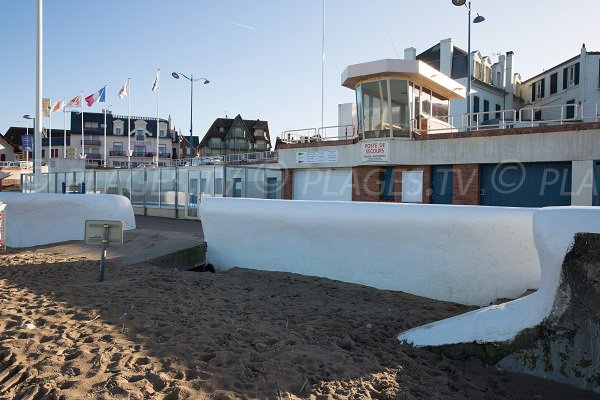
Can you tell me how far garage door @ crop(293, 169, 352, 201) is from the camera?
2181 cm

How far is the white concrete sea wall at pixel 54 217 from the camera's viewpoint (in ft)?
39.2

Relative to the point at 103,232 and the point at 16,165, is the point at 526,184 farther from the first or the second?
the point at 16,165

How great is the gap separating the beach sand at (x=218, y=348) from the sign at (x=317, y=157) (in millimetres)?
15400

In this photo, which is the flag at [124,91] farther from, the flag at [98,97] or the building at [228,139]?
the building at [228,139]

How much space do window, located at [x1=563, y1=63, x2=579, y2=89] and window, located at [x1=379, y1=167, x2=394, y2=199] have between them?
25142 mm

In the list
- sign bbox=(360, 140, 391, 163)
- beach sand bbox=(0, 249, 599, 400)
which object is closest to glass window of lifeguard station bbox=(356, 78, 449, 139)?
sign bbox=(360, 140, 391, 163)

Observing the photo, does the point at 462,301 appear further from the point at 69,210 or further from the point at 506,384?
the point at 69,210

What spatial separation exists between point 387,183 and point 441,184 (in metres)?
2.42

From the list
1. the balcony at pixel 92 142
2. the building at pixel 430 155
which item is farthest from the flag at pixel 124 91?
the balcony at pixel 92 142

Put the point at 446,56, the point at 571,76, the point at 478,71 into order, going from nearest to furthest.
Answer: the point at 446,56 → the point at 571,76 → the point at 478,71

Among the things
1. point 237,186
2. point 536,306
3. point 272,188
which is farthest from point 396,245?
point 272,188

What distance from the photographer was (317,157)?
2252 centimetres

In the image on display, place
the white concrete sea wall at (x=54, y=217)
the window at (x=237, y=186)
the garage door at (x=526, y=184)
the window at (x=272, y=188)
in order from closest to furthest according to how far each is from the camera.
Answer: the white concrete sea wall at (x=54, y=217)
the garage door at (x=526, y=184)
the window at (x=237, y=186)
the window at (x=272, y=188)

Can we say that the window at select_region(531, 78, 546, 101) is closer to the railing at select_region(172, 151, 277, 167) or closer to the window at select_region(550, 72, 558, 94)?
the window at select_region(550, 72, 558, 94)
